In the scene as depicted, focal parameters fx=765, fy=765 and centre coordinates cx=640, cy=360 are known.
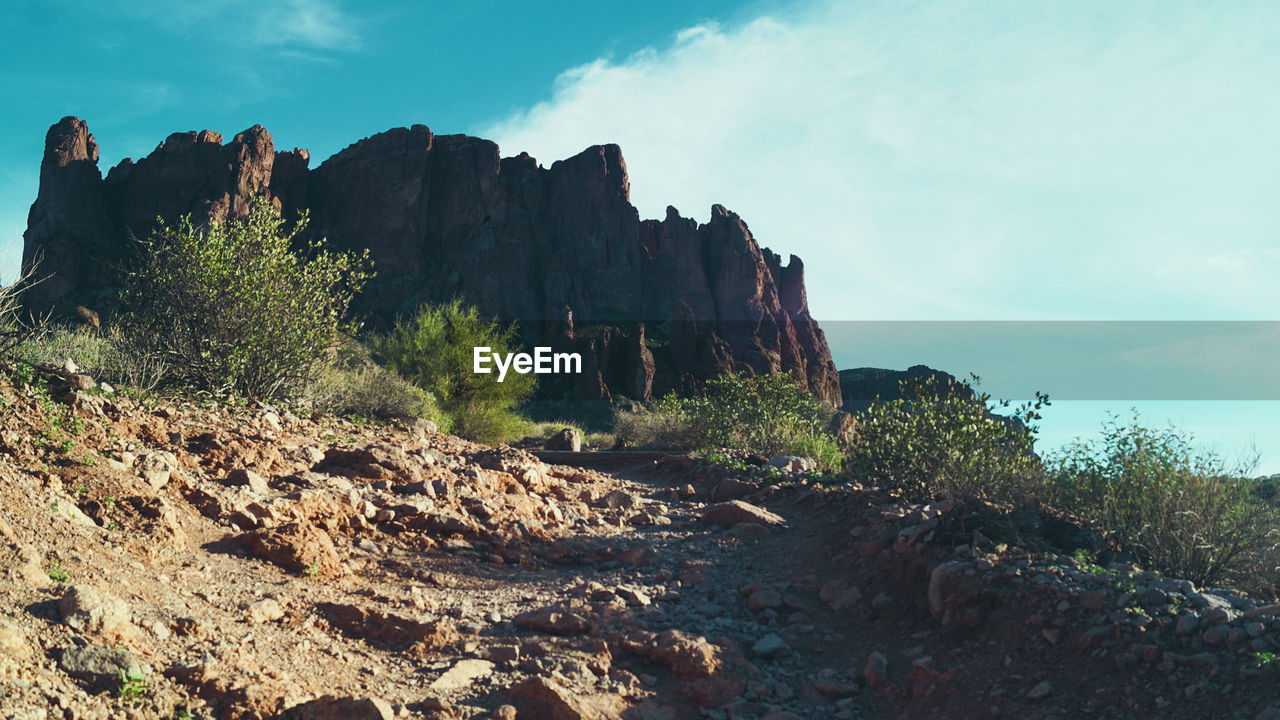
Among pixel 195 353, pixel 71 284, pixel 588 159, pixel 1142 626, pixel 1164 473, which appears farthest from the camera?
pixel 588 159

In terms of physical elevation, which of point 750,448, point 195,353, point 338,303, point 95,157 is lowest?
point 750,448

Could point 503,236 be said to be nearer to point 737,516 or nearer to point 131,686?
point 737,516

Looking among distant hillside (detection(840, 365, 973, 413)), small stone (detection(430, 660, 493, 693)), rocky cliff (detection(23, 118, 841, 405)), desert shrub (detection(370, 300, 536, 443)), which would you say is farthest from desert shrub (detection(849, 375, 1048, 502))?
distant hillside (detection(840, 365, 973, 413))

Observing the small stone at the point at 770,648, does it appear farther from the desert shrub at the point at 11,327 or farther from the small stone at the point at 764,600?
the desert shrub at the point at 11,327

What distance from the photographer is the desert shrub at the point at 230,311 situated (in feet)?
35.3

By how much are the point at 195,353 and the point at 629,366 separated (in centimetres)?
5807

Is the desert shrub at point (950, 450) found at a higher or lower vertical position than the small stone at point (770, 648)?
higher

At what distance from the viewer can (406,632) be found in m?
4.59

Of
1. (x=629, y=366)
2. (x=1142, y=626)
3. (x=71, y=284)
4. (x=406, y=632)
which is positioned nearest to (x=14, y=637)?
(x=406, y=632)

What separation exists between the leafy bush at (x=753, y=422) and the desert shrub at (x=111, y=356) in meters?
12.0

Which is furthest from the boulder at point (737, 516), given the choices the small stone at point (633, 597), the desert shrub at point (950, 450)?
the small stone at point (633, 597)

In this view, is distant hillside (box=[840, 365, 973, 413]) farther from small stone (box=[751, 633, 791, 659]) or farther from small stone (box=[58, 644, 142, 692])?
small stone (box=[58, 644, 142, 692])

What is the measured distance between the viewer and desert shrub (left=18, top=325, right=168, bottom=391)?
9.48m

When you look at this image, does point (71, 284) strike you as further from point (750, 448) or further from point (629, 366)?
point (750, 448)
